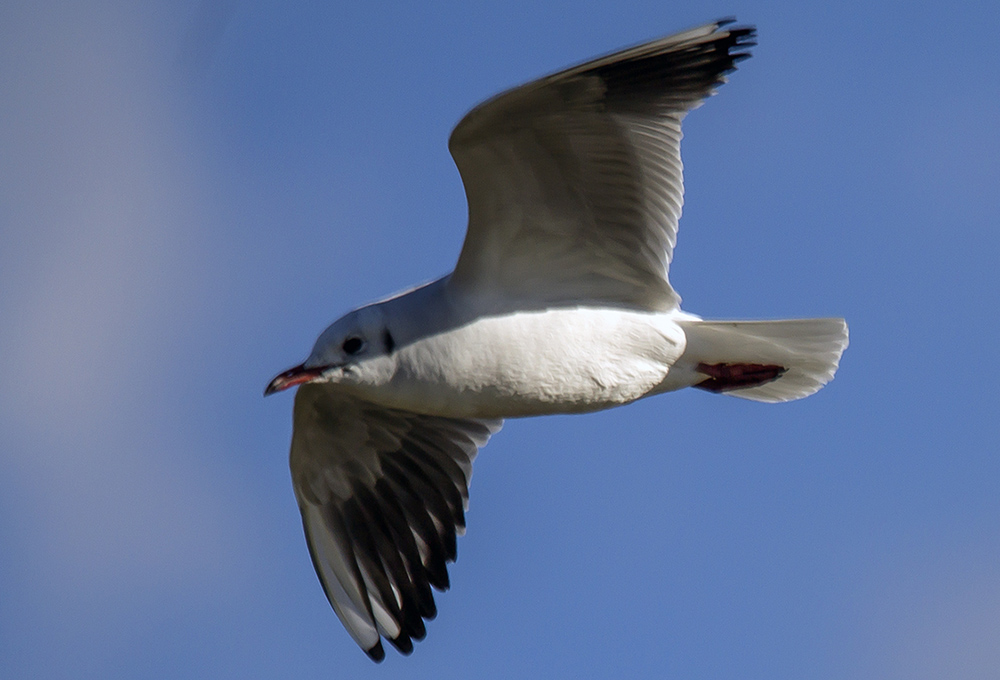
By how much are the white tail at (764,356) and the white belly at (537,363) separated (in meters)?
0.16

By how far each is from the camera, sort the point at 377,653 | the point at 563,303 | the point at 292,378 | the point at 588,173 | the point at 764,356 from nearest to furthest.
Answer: the point at 292,378 < the point at 588,173 < the point at 563,303 < the point at 764,356 < the point at 377,653

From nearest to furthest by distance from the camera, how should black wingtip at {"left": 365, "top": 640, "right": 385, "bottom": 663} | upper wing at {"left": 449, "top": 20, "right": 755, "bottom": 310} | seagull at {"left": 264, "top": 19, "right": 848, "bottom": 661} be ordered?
upper wing at {"left": 449, "top": 20, "right": 755, "bottom": 310} < seagull at {"left": 264, "top": 19, "right": 848, "bottom": 661} < black wingtip at {"left": 365, "top": 640, "right": 385, "bottom": 663}

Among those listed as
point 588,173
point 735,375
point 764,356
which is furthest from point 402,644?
point 588,173

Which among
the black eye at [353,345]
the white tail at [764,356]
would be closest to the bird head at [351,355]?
the black eye at [353,345]

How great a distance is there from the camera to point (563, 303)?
540 centimetres

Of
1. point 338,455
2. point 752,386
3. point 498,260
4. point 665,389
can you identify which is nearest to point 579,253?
point 498,260

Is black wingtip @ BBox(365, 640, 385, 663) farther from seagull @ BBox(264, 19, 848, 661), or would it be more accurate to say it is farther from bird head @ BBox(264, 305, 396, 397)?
bird head @ BBox(264, 305, 396, 397)

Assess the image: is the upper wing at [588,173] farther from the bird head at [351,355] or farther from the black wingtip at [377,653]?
the black wingtip at [377,653]

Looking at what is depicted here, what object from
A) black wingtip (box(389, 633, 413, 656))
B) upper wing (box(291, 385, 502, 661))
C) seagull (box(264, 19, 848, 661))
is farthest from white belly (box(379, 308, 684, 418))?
black wingtip (box(389, 633, 413, 656))

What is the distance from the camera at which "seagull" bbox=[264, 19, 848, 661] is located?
493cm

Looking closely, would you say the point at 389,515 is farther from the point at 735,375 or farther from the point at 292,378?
the point at 735,375

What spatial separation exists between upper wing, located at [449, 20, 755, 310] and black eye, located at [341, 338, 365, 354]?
0.51 meters

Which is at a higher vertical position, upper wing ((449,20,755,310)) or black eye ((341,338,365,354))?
upper wing ((449,20,755,310))

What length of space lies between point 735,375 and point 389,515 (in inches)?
71.3
